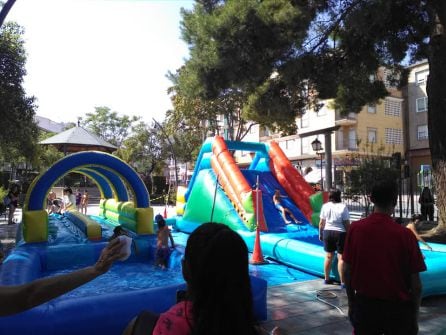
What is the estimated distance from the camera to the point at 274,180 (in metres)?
12.1

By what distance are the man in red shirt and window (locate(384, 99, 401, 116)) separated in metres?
36.1

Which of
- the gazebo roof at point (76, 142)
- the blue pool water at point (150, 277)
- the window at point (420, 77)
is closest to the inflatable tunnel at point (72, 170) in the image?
the blue pool water at point (150, 277)

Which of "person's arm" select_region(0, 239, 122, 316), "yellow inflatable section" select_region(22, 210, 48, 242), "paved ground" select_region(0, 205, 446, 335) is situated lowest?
"paved ground" select_region(0, 205, 446, 335)

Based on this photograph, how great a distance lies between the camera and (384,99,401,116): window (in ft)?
119

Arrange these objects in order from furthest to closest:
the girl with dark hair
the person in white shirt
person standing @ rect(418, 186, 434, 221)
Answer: the person in white shirt → person standing @ rect(418, 186, 434, 221) → the girl with dark hair

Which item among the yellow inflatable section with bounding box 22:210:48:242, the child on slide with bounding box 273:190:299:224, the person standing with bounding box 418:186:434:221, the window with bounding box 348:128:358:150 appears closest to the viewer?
the yellow inflatable section with bounding box 22:210:48:242

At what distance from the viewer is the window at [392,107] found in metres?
36.2

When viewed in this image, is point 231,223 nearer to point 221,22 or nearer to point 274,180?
point 274,180

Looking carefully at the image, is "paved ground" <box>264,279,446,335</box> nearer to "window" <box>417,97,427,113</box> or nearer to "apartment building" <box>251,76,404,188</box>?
"apartment building" <box>251,76,404,188</box>

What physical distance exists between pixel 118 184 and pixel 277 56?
6561mm

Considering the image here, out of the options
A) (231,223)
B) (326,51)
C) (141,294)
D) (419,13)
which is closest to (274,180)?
(231,223)

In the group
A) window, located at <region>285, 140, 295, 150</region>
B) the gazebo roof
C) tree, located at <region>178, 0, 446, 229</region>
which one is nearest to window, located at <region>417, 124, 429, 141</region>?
window, located at <region>285, 140, 295, 150</region>

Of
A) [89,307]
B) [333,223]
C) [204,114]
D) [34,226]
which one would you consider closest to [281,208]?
[333,223]

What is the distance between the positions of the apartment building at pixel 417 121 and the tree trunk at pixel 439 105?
86.4 ft
